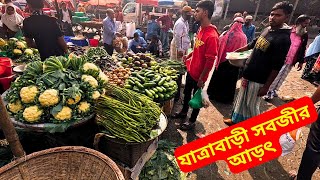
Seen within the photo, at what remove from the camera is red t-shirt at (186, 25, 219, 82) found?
3.60 metres

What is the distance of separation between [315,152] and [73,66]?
341 centimetres

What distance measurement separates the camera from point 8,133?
1862mm

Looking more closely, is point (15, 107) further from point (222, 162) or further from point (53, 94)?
point (222, 162)

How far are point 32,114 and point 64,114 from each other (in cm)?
32

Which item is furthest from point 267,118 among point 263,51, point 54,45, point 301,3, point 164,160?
point 301,3

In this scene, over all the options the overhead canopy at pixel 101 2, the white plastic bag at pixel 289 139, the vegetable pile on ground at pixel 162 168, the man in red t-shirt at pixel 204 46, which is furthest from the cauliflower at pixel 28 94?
the overhead canopy at pixel 101 2

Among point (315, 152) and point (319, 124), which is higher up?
point (319, 124)

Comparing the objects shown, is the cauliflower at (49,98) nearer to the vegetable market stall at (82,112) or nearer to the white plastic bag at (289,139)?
the vegetable market stall at (82,112)

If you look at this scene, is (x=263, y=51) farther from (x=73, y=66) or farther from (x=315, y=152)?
(x=73, y=66)

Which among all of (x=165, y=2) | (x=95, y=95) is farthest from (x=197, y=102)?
(x=165, y=2)

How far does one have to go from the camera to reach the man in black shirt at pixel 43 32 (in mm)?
3709

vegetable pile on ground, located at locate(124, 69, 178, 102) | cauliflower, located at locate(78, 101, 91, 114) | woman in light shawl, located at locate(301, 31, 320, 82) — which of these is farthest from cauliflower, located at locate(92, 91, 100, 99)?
woman in light shawl, located at locate(301, 31, 320, 82)

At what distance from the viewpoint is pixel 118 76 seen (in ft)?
12.8

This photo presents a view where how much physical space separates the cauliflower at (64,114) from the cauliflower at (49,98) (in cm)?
13
